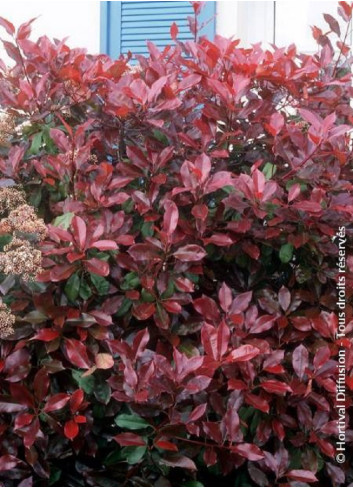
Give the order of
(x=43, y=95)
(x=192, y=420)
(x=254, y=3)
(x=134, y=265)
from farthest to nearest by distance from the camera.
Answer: (x=254, y=3) → (x=43, y=95) → (x=134, y=265) → (x=192, y=420)

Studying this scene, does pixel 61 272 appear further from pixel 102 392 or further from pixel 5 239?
pixel 102 392

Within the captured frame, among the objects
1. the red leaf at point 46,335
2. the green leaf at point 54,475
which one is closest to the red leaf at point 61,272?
the red leaf at point 46,335

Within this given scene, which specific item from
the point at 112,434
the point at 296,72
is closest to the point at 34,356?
the point at 112,434

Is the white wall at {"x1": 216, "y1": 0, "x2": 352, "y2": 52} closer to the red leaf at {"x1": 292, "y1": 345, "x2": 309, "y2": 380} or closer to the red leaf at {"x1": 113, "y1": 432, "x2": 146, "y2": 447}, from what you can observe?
the red leaf at {"x1": 292, "y1": 345, "x2": 309, "y2": 380}

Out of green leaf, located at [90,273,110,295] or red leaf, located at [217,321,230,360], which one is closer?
red leaf, located at [217,321,230,360]

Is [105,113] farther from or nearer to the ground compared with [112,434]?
farther from the ground

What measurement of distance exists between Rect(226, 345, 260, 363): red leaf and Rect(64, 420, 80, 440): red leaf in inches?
13.1

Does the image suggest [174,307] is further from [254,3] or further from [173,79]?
[254,3]

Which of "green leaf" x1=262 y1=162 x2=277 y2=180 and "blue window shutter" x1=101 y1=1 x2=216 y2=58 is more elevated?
"blue window shutter" x1=101 y1=1 x2=216 y2=58

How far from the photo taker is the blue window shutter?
357 centimetres

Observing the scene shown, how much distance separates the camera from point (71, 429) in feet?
4.05

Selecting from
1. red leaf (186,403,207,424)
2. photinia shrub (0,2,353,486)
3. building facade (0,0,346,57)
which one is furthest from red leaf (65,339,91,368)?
building facade (0,0,346,57)

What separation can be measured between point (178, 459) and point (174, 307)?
30 centimetres

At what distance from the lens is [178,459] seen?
47.9 inches
